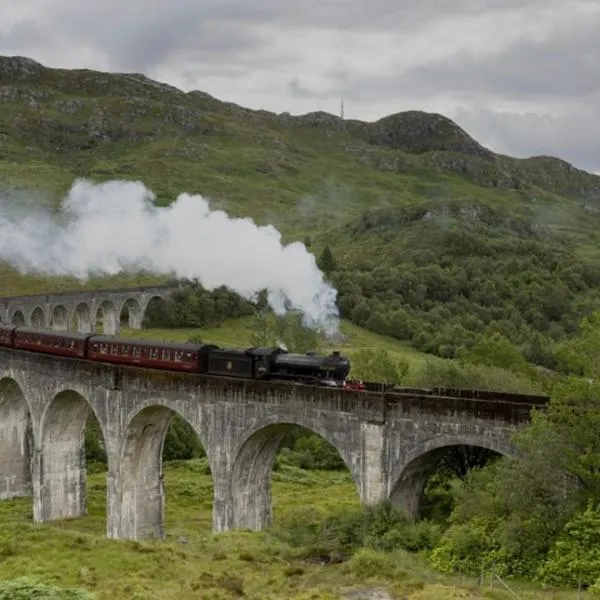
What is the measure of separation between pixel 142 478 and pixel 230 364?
10960 mm

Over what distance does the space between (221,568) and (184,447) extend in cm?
4060

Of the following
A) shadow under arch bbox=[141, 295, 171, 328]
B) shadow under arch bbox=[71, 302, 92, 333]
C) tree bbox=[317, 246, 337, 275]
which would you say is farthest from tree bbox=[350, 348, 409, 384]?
tree bbox=[317, 246, 337, 275]

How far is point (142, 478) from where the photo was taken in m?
47.6

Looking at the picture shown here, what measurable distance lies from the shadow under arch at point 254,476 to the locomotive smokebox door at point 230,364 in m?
2.91

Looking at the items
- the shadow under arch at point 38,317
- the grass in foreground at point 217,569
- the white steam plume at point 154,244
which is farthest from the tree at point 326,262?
the grass in foreground at point 217,569

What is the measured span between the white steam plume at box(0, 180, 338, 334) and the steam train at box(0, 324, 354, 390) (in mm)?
14281

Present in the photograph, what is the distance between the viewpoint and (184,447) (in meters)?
73.4

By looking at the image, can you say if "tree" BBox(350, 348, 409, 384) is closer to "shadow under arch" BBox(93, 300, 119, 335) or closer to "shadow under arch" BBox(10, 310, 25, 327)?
"shadow under arch" BBox(10, 310, 25, 327)

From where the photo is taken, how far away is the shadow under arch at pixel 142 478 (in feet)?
152

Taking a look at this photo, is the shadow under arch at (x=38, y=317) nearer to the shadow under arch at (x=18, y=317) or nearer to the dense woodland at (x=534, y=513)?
the shadow under arch at (x=18, y=317)

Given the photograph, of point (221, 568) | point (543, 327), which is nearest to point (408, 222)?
point (543, 327)

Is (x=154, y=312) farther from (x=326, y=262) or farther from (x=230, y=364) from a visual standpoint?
(x=230, y=364)

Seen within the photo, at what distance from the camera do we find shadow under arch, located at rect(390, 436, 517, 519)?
33312mm

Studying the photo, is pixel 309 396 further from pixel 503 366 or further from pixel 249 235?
pixel 503 366
